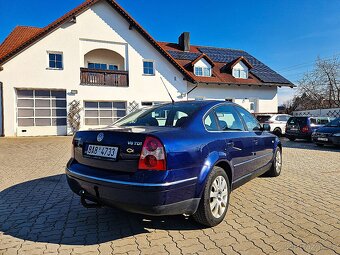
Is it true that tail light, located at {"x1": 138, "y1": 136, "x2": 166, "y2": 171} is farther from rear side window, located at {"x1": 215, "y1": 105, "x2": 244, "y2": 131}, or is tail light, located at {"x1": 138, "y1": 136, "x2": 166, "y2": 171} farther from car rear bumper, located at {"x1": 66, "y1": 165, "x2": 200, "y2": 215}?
rear side window, located at {"x1": 215, "y1": 105, "x2": 244, "y2": 131}

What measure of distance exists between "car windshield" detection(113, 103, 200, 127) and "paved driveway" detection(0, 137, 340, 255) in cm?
129

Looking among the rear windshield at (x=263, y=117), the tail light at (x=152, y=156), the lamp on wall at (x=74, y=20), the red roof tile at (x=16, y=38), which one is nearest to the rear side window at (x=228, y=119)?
the tail light at (x=152, y=156)

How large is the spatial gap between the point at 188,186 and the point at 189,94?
1799 centimetres

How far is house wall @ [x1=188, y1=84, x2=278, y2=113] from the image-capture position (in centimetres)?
2123

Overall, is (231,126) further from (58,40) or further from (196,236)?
(58,40)

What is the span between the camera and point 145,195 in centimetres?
254

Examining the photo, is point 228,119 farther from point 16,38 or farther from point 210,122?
Answer: point 16,38

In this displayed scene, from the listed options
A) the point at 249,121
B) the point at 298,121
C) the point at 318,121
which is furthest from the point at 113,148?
the point at 318,121

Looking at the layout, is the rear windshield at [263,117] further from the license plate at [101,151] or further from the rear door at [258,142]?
the license plate at [101,151]

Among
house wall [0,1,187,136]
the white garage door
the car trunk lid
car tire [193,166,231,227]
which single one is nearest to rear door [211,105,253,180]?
car tire [193,166,231,227]

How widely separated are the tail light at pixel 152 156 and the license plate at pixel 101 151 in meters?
0.36

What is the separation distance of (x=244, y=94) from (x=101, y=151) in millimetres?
21633

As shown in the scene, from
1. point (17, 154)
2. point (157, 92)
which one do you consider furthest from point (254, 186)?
point (157, 92)

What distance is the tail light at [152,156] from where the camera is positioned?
261 cm
